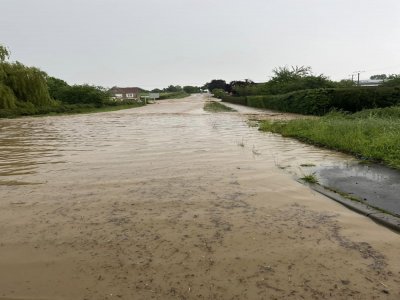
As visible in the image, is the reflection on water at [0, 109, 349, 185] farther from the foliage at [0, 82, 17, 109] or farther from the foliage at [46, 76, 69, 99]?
the foliage at [46, 76, 69, 99]

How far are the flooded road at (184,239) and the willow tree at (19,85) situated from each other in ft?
83.1

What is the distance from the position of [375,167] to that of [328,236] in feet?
12.1

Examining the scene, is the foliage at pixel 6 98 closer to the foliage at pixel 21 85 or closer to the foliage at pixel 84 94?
the foliage at pixel 21 85

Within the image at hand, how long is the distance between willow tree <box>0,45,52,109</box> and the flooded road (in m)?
25.3

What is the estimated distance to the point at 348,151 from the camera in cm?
867

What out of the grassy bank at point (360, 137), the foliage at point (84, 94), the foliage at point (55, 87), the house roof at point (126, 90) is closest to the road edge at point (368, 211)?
the grassy bank at point (360, 137)

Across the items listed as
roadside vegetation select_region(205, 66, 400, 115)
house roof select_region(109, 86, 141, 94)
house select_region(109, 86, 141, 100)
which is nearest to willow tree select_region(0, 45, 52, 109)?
roadside vegetation select_region(205, 66, 400, 115)

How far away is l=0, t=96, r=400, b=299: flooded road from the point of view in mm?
2846

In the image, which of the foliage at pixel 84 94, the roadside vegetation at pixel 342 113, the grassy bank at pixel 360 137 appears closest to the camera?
the grassy bank at pixel 360 137

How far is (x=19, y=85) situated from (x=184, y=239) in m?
31.8

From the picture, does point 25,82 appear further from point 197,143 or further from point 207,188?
point 207,188

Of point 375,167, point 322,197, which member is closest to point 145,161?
point 322,197

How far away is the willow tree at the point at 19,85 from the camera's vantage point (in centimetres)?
2905

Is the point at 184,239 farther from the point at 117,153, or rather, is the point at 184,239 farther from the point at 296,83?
the point at 296,83
